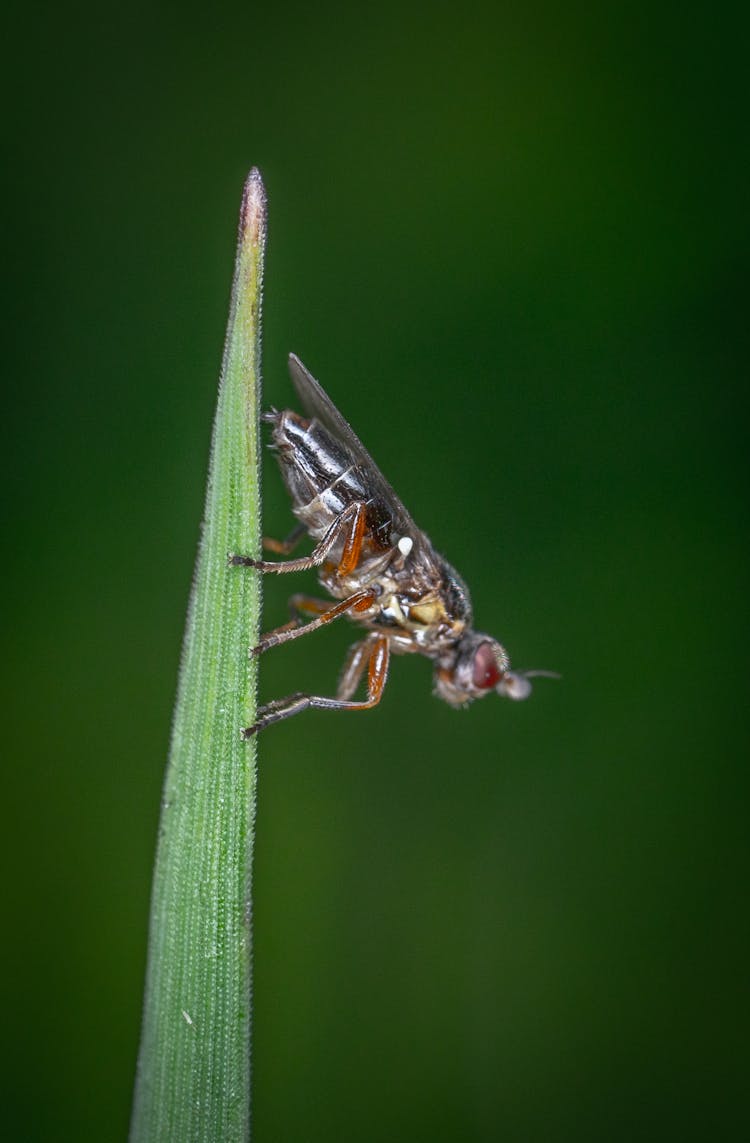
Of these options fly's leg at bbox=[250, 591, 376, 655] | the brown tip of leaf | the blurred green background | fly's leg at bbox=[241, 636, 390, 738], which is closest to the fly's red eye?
fly's leg at bbox=[241, 636, 390, 738]

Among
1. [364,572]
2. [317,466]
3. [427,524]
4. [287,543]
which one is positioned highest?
[427,524]

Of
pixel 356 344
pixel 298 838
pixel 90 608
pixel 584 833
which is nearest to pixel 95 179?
pixel 356 344

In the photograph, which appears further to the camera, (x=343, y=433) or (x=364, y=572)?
(x=364, y=572)

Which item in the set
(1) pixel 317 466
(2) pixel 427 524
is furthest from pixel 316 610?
(2) pixel 427 524

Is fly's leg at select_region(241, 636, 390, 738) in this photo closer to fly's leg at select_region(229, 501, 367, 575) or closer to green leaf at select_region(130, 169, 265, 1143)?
fly's leg at select_region(229, 501, 367, 575)

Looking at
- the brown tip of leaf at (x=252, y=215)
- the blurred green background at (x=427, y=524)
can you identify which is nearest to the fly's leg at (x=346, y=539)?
the blurred green background at (x=427, y=524)

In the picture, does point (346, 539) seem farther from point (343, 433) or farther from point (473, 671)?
point (473, 671)

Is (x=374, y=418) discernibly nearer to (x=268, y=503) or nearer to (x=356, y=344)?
(x=356, y=344)
